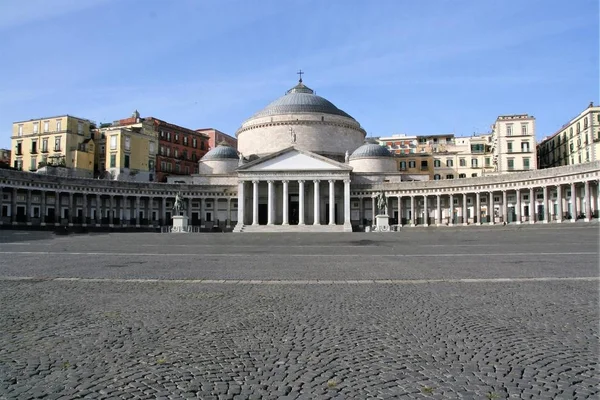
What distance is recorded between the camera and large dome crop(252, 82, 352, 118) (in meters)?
81.1

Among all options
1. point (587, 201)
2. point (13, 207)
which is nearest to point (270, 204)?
point (13, 207)

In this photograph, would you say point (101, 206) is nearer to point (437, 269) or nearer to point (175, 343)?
point (437, 269)

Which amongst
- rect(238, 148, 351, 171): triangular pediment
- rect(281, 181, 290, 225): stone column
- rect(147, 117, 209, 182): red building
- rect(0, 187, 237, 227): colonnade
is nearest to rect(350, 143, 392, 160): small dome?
rect(238, 148, 351, 171): triangular pediment

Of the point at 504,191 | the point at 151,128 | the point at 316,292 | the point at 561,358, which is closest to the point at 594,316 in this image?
the point at 561,358

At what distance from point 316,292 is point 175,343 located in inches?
176

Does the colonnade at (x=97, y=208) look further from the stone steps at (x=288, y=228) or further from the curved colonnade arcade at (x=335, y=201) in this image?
the stone steps at (x=288, y=228)

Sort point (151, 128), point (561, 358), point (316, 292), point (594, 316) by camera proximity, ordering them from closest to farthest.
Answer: point (561, 358) → point (594, 316) → point (316, 292) → point (151, 128)

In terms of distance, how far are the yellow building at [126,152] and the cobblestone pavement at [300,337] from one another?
6275 cm

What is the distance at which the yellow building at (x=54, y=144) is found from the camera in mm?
70750

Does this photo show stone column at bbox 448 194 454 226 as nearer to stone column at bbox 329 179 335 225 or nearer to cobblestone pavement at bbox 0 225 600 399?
stone column at bbox 329 179 335 225

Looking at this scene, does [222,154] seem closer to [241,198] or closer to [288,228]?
[241,198]

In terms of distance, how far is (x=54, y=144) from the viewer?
71188 mm

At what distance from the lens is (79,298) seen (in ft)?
32.1

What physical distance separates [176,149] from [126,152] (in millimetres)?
13054
